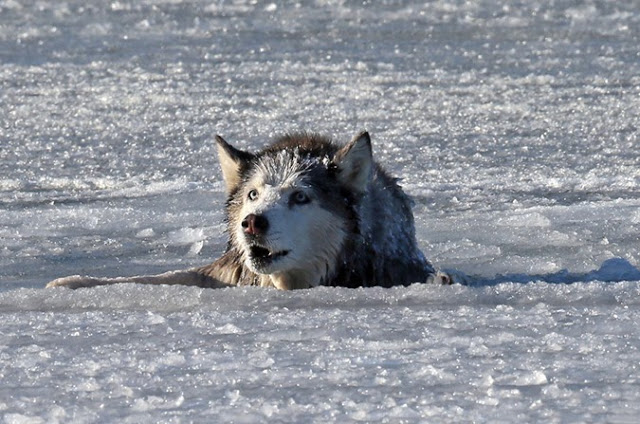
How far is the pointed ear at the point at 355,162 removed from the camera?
5.48m

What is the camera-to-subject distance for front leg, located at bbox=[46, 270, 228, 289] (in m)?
5.46

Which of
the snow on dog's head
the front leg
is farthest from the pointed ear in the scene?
the front leg

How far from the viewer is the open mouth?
5.14 metres

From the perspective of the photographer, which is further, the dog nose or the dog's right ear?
the dog's right ear

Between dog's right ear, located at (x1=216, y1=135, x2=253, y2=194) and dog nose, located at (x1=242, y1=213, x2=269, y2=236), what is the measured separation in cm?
61

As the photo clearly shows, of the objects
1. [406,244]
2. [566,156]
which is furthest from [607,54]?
[406,244]

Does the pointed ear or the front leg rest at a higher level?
the pointed ear

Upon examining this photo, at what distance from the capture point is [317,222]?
5391mm

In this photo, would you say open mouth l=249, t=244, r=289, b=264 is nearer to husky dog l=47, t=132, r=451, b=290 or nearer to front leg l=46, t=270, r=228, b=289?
husky dog l=47, t=132, r=451, b=290

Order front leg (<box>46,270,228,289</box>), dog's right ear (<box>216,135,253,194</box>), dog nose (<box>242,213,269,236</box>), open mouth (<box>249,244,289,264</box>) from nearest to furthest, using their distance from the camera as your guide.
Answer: dog nose (<box>242,213,269,236</box>), open mouth (<box>249,244,289,264</box>), front leg (<box>46,270,228,289</box>), dog's right ear (<box>216,135,253,194</box>)

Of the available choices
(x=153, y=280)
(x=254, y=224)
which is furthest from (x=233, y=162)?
(x=254, y=224)

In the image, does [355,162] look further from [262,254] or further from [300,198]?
[262,254]

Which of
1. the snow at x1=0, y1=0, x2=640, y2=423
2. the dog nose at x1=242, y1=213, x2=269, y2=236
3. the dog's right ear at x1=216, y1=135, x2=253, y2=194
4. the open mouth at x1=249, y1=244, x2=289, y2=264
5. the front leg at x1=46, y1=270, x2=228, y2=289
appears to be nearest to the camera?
the snow at x1=0, y1=0, x2=640, y2=423

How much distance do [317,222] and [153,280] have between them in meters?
0.75
